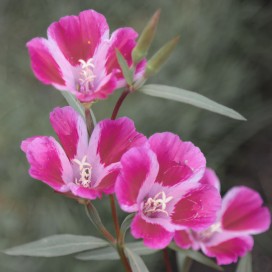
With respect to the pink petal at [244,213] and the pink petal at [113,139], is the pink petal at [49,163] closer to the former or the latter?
the pink petal at [113,139]

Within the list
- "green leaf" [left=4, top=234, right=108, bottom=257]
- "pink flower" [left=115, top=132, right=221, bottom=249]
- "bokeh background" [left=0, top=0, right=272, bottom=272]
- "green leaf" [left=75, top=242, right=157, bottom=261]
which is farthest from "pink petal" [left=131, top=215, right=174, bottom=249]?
"bokeh background" [left=0, top=0, right=272, bottom=272]

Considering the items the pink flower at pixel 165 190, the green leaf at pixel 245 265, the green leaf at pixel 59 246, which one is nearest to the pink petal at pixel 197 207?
the pink flower at pixel 165 190

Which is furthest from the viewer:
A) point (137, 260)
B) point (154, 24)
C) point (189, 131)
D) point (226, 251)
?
point (189, 131)

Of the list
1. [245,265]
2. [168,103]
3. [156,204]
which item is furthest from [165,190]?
[168,103]

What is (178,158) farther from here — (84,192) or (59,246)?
(59,246)

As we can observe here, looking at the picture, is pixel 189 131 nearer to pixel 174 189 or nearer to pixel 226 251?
pixel 226 251

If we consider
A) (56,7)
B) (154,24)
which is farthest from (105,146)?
(56,7)

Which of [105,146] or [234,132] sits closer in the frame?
[105,146]

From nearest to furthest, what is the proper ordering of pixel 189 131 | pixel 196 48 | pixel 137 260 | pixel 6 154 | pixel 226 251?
pixel 137 260 → pixel 226 251 → pixel 6 154 → pixel 189 131 → pixel 196 48
